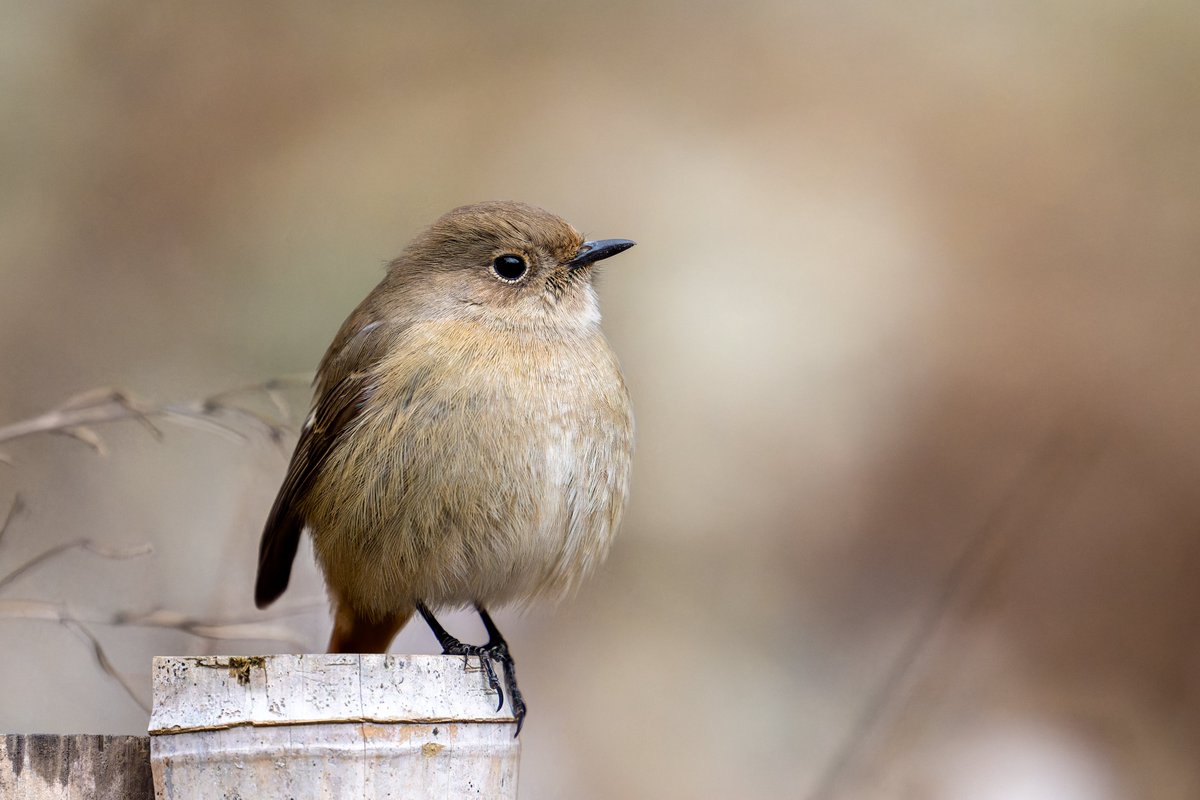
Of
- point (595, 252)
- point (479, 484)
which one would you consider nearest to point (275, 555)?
point (479, 484)

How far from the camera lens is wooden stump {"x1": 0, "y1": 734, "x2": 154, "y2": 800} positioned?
2.15 meters

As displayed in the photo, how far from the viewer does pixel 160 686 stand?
2.15m

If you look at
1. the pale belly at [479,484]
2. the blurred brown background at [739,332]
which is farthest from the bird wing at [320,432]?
the blurred brown background at [739,332]

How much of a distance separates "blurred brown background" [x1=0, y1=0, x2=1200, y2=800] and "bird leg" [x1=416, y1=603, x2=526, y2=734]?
1.06 meters

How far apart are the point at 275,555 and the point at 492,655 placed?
1.05m

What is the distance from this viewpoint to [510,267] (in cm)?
390

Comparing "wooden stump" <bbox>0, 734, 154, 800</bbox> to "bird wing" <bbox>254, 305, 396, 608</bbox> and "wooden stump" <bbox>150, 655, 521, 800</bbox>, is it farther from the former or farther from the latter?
"bird wing" <bbox>254, 305, 396, 608</bbox>

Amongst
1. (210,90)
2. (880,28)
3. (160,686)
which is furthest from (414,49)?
(160,686)

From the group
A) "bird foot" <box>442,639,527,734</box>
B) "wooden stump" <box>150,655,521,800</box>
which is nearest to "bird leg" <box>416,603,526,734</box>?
"bird foot" <box>442,639,527,734</box>

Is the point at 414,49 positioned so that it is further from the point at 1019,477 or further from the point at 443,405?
the point at 443,405

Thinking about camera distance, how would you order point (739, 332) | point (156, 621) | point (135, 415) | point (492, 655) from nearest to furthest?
point (492, 655) < point (156, 621) < point (135, 415) < point (739, 332)

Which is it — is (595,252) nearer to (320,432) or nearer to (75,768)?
(320,432)

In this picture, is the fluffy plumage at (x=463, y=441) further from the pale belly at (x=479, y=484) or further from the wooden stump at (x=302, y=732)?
the wooden stump at (x=302, y=732)

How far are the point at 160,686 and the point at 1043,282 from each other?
5.81 metres
